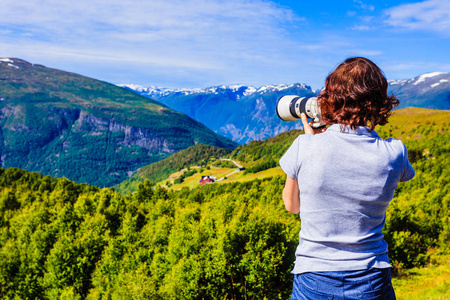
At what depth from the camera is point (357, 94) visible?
2.53 metres

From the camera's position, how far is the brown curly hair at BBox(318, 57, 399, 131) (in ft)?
A: 8.32

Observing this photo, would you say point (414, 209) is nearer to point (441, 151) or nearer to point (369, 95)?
point (369, 95)

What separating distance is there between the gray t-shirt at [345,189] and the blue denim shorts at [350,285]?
0.05 m

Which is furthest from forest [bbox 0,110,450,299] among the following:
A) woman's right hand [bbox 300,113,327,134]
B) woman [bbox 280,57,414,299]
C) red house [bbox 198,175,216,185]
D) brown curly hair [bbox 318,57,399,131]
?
red house [bbox 198,175,216,185]

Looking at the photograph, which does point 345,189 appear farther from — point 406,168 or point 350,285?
point 350,285

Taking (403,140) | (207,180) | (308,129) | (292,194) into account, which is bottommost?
(207,180)

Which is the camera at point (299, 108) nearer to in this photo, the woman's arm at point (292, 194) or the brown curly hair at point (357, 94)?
the brown curly hair at point (357, 94)

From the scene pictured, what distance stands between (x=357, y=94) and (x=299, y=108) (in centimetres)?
100

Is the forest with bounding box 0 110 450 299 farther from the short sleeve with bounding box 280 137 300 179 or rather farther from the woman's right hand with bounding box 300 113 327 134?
the short sleeve with bounding box 280 137 300 179

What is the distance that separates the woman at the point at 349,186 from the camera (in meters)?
2.47

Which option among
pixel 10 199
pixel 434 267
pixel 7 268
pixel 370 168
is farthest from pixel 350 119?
pixel 10 199

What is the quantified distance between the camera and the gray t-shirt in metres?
0.51

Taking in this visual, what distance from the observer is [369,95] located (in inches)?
101

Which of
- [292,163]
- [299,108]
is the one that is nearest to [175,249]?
[299,108]
